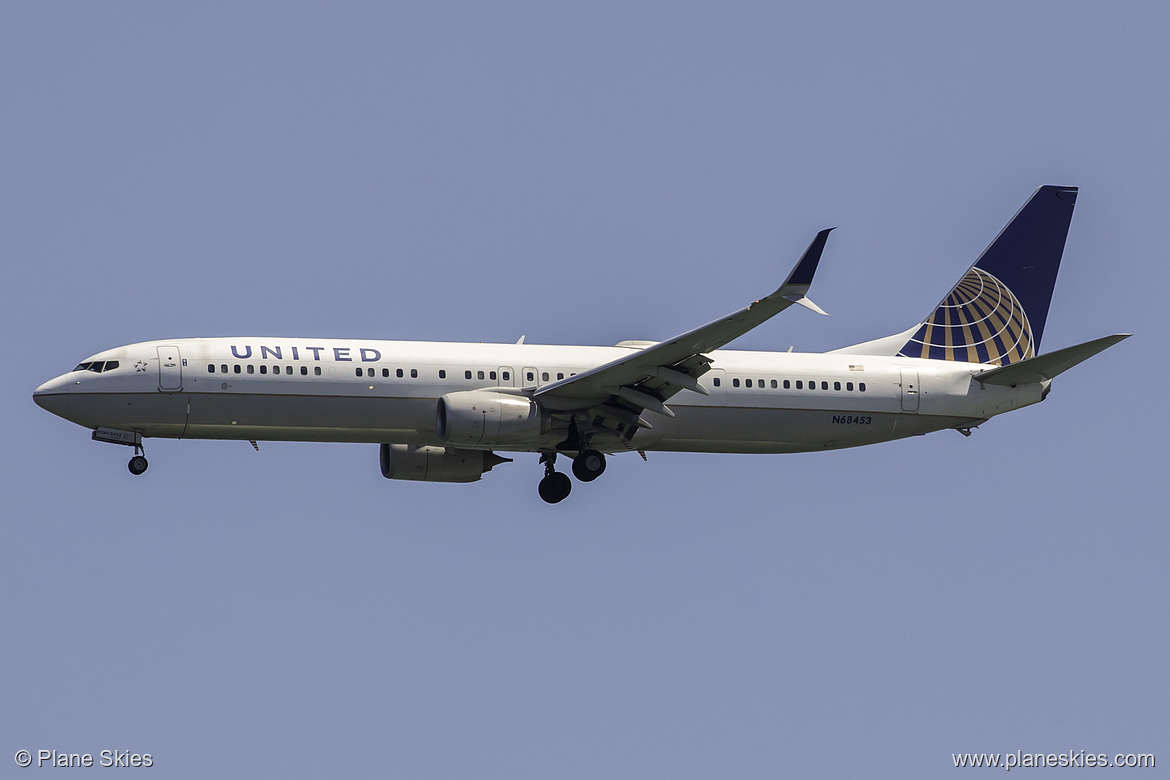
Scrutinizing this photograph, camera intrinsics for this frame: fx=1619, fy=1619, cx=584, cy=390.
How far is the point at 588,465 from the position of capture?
42094 mm

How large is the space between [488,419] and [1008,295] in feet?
57.3

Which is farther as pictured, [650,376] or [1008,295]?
[1008,295]

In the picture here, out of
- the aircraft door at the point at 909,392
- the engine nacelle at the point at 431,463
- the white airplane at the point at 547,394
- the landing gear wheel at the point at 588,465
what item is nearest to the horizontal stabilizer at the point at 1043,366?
the white airplane at the point at 547,394

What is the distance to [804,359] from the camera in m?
44.2

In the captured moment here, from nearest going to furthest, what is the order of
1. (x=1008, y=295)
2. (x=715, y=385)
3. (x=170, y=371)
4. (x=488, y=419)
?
1. (x=170, y=371)
2. (x=488, y=419)
3. (x=715, y=385)
4. (x=1008, y=295)

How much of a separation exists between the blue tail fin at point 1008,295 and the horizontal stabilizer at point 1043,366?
248cm

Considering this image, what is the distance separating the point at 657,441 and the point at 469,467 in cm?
567

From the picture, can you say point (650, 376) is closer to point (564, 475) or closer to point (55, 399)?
point (564, 475)

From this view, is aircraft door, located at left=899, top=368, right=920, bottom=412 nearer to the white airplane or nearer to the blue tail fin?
the white airplane

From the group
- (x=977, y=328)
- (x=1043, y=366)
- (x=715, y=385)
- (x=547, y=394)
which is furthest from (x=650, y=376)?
(x=977, y=328)

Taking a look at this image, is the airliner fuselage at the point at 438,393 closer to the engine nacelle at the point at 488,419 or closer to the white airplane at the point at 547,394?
the white airplane at the point at 547,394

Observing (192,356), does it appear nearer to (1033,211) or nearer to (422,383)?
(422,383)

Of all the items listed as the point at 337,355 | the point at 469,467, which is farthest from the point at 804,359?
the point at 337,355

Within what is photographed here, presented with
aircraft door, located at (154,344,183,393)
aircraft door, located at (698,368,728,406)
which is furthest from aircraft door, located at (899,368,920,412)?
aircraft door, located at (154,344,183,393)
